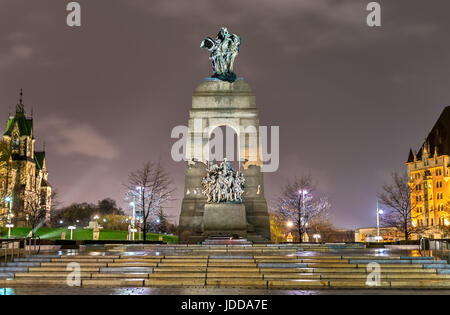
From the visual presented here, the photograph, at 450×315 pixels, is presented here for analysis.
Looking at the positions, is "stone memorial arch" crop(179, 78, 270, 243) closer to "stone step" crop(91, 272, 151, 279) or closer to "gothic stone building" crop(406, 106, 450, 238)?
"stone step" crop(91, 272, 151, 279)

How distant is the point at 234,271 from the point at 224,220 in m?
15.4

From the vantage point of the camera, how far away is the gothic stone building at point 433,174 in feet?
395

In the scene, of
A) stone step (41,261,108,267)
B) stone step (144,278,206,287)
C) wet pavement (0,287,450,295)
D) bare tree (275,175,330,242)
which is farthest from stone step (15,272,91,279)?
bare tree (275,175,330,242)

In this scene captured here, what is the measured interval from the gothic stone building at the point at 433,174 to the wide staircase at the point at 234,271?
340 ft

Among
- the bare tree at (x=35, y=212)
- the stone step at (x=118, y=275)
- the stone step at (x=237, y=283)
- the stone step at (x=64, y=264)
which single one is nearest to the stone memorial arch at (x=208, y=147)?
the stone step at (x=64, y=264)

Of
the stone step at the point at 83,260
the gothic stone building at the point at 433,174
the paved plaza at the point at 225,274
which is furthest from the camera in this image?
the gothic stone building at the point at 433,174

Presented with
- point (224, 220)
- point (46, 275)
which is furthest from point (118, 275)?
point (224, 220)

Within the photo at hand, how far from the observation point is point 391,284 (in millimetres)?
18016

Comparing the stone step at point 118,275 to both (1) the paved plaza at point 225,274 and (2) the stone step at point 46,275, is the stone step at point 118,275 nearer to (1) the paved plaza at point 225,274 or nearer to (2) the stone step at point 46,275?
(1) the paved plaza at point 225,274

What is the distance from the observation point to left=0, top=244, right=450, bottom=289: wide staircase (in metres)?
18.0
